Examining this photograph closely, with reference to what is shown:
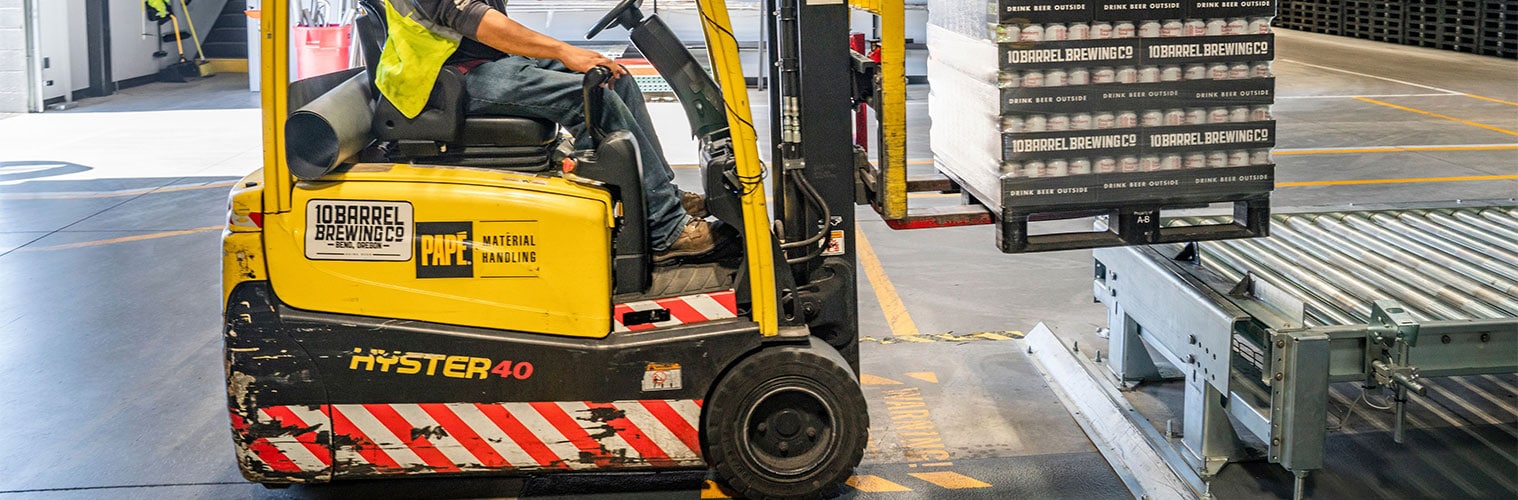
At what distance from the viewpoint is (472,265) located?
3838mm

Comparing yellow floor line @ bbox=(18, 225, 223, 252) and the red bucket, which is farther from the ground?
the red bucket

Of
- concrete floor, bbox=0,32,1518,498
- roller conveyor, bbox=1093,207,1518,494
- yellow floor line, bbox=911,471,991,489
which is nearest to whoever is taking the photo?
roller conveyor, bbox=1093,207,1518,494

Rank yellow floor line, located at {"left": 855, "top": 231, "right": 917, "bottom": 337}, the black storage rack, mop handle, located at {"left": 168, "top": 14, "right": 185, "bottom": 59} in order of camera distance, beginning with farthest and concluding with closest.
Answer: the black storage rack → mop handle, located at {"left": 168, "top": 14, "right": 185, "bottom": 59} → yellow floor line, located at {"left": 855, "top": 231, "right": 917, "bottom": 337}

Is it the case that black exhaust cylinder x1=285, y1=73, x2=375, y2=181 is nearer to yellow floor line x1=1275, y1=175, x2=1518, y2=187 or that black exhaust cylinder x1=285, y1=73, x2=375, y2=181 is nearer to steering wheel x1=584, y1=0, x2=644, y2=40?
steering wheel x1=584, y1=0, x2=644, y2=40

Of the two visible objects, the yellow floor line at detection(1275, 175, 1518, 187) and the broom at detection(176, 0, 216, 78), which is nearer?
the yellow floor line at detection(1275, 175, 1518, 187)

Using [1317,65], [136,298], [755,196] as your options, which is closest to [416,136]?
[755,196]

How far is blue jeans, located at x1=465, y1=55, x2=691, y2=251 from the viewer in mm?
3896

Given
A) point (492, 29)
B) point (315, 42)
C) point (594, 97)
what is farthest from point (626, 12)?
point (315, 42)

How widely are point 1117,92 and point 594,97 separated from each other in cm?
158

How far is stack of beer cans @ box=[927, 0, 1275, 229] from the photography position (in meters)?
3.66

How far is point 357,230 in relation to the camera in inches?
150

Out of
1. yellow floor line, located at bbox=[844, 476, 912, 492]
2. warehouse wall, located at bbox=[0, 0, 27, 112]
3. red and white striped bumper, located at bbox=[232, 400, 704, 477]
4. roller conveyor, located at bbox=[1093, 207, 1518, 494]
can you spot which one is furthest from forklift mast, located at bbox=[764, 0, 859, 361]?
warehouse wall, located at bbox=[0, 0, 27, 112]

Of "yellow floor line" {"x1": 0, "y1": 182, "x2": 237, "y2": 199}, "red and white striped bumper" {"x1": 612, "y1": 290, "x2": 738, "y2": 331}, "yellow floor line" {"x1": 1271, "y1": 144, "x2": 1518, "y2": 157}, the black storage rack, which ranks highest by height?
the black storage rack

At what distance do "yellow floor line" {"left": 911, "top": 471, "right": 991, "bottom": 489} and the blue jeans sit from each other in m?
1.30
